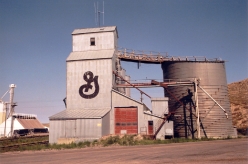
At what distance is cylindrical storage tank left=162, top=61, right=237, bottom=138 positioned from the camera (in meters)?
30.4

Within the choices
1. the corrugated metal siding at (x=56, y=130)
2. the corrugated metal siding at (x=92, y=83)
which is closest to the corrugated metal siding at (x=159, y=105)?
the corrugated metal siding at (x=92, y=83)

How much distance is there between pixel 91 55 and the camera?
32094 millimetres

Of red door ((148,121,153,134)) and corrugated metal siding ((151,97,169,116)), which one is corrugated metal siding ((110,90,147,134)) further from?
corrugated metal siding ((151,97,169,116))

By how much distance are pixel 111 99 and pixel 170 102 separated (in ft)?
30.4

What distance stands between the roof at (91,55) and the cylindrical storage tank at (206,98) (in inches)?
384

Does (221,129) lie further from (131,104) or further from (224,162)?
(224,162)

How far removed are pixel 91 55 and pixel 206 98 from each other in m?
17.3

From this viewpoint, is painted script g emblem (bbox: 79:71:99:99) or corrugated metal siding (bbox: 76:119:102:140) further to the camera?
painted script g emblem (bbox: 79:71:99:99)

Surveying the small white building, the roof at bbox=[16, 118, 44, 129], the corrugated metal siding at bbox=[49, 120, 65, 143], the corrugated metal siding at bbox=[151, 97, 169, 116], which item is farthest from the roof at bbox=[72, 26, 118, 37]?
the roof at bbox=[16, 118, 44, 129]

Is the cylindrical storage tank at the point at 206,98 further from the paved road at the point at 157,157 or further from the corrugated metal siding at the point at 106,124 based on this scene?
the paved road at the point at 157,157

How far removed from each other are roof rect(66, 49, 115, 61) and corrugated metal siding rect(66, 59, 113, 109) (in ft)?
1.97

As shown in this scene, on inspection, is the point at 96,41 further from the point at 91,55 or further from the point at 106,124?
the point at 106,124

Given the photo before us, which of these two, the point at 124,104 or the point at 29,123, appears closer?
the point at 124,104

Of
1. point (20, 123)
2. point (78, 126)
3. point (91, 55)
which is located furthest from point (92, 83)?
point (20, 123)
